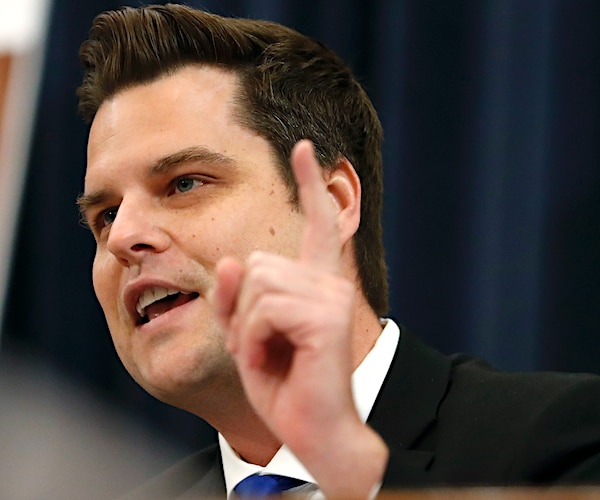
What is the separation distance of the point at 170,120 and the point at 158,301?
0.90ft

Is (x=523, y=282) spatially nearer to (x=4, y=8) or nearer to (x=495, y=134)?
(x=495, y=134)

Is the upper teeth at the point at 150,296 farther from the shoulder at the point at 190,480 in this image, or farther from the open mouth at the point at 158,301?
the shoulder at the point at 190,480

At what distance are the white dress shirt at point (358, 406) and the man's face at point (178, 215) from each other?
14 cm

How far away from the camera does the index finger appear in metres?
0.90

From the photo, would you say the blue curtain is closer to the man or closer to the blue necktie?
the man

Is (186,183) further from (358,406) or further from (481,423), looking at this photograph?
(481,423)

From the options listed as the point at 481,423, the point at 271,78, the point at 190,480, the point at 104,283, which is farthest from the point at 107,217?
the point at 481,423

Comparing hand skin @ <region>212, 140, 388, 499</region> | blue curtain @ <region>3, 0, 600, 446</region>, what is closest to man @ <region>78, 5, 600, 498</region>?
hand skin @ <region>212, 140, 388, 499</region>

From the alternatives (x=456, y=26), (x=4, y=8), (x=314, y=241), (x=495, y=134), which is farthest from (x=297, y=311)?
(x=4, y=8)

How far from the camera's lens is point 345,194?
150cm

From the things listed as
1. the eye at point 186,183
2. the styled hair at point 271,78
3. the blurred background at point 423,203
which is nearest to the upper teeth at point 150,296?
the eye at point 186,183

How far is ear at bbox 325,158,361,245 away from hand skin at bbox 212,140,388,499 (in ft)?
1.84

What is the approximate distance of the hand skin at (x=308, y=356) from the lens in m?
0.85

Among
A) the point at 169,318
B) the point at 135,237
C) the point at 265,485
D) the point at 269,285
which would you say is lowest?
the point at 265,485
